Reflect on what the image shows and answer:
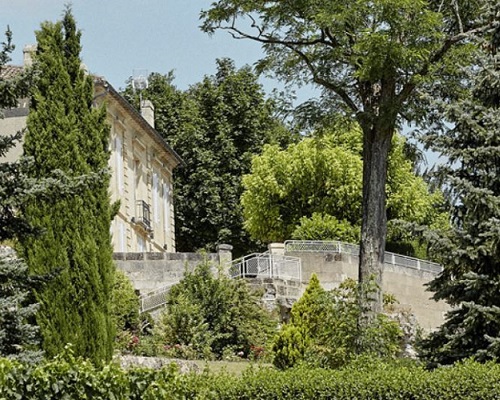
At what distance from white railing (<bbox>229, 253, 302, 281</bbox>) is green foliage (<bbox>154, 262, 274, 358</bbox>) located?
2.78 m

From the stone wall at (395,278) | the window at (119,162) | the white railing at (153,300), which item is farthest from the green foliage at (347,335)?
the window at (119,162)

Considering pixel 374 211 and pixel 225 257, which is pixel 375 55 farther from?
pixel 225 257

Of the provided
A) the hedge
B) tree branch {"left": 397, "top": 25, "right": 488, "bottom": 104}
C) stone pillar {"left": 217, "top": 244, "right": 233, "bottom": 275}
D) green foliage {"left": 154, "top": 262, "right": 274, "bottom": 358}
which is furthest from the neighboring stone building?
the hedge

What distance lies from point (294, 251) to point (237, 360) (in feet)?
31.4

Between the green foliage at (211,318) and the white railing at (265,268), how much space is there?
9.13 feet

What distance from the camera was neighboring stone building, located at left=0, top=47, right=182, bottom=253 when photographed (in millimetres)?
37781

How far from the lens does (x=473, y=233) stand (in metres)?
17.6

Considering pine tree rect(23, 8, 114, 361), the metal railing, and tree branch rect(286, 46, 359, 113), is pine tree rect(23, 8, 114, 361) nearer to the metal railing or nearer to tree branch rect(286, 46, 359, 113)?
tree branch rect(286, 46, 359, 113)

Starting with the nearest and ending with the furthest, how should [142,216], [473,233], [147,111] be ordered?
[473,233] < [142,216] < [147,111]

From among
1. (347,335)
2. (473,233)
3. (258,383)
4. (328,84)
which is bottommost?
(258,383)

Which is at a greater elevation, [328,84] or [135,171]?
[135,171]

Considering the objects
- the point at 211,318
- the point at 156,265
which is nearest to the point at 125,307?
the point at 211,318

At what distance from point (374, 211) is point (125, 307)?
9.01 m

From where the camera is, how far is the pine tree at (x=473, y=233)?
17.2 metres
